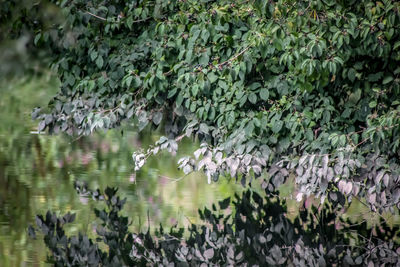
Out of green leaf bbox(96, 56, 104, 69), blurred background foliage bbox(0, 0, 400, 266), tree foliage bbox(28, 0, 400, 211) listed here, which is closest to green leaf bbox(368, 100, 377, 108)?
tree foliage bbox(28, 0, 400, 211)

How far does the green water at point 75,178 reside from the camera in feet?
17.8

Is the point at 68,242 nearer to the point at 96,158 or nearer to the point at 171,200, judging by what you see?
the point at 171,200

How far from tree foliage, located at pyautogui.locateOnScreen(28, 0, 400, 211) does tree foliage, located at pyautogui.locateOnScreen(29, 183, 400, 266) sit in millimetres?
345

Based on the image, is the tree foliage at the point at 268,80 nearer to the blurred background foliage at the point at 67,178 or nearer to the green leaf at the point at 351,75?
the green leaf at the point at 351,75

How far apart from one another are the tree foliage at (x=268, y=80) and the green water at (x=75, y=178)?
0.62 metres

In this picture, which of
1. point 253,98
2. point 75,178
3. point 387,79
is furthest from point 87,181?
point 387,79

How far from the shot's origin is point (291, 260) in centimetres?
465

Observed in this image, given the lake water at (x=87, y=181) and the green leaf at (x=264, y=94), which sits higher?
the green leaf at (x=264, y=94)

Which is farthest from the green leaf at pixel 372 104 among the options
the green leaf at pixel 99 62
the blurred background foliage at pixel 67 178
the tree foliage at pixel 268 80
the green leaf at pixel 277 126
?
the green leaf at pixel 99 62

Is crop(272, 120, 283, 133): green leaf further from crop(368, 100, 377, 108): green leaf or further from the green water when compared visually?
the green water

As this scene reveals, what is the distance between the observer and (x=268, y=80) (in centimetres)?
500

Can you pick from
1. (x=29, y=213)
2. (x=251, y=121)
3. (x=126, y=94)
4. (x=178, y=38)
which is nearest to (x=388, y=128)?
(x=251, y=121)

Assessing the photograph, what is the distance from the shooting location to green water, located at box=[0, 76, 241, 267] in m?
5.43

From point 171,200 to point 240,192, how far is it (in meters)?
0.62
